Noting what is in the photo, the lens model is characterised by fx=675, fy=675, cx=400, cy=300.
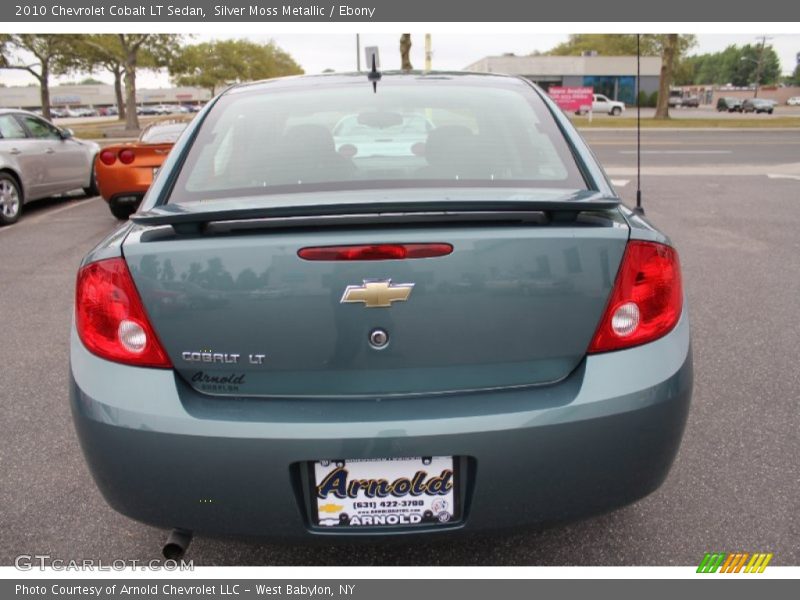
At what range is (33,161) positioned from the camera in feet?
30.8

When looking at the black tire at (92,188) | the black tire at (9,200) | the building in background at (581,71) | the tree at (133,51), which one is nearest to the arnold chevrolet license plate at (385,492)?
the black tire at (9,200)

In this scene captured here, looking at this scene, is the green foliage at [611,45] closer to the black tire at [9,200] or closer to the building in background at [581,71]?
the building in background at [581,71]

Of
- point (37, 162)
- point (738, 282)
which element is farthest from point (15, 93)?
point (738, 282)

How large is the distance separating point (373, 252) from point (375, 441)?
0.48 m

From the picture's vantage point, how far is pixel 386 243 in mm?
1732

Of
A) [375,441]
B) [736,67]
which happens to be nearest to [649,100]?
[375,441]

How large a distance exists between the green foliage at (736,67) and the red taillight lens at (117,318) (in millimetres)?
126805

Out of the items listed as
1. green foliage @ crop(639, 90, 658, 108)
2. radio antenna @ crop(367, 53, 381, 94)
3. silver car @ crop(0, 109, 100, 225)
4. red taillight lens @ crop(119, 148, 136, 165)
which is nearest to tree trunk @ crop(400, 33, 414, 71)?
silver car @ crop(0, 109, 100, 225)

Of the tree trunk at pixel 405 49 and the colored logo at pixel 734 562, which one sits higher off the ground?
the tree trunk at pixel 405 49

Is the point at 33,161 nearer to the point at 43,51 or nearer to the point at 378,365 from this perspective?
the point at 378,365

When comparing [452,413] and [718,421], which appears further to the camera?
[718,421]

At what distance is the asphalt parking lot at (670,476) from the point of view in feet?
7.61

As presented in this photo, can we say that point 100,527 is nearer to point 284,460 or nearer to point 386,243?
point 284,460

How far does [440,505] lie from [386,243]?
72 cm
